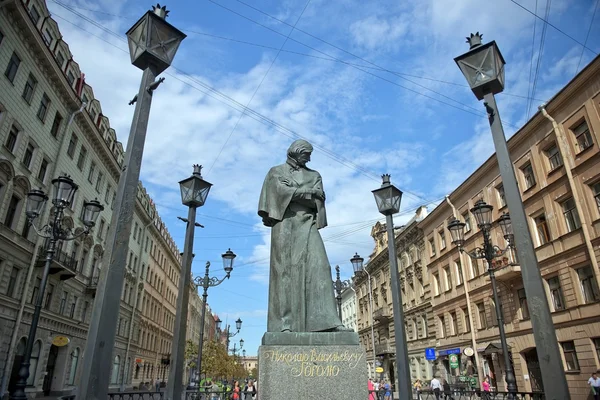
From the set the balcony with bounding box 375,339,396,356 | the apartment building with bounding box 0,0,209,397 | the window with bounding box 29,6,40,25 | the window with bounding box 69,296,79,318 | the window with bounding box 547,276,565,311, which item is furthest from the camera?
the balcony with bounding box 375,339,396,356

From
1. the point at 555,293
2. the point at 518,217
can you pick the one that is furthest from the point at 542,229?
the point at 518,217

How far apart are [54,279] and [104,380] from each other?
996 inches

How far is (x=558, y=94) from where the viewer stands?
64.5ft

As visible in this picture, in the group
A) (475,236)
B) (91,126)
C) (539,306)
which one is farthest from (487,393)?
(91,126)

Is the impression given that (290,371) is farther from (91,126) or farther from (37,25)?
(91,126)

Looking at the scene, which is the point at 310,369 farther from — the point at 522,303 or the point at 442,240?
the point at 442,240

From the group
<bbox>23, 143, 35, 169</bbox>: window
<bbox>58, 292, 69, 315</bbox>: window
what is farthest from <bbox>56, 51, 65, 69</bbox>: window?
<bbox>58, 292, 69, 315</bbox>: window

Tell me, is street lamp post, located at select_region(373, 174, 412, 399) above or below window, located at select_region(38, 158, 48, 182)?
below

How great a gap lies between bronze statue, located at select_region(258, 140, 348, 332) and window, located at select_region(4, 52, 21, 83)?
1877 centimetres

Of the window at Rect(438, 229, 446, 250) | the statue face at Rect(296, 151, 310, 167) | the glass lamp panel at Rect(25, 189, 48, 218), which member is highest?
the window at Rect(438, 229, 446, 250)

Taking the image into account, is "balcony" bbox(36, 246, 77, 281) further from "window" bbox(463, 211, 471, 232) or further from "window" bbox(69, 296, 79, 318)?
"window" bbox(463, 211, 471, 232)

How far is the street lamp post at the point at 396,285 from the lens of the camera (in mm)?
8477

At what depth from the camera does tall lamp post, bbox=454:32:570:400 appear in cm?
389

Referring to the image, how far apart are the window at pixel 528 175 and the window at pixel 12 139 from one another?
86.1ft
